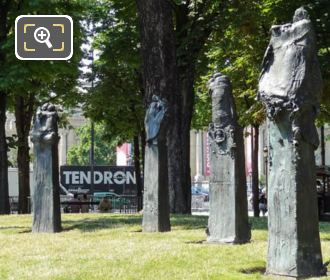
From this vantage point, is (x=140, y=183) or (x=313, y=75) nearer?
(x=313, y=75)

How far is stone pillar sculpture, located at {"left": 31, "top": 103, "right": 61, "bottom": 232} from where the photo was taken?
48.0 ft

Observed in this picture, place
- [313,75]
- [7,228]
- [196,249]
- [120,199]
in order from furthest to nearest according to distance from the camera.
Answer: [120,199] < [7,228] < [196,249] < [313,75]

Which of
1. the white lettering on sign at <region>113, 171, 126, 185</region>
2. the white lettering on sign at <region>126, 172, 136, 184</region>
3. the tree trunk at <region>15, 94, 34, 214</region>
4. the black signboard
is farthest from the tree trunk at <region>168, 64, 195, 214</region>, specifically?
the white lettering on sign at <region>126, 172, 136, 184</region>

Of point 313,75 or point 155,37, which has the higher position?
point 155,37

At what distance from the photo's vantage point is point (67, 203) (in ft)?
96.7

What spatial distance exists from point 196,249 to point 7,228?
675 cm

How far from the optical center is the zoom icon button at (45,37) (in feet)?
34.0

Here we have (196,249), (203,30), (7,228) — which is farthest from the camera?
(203,30)

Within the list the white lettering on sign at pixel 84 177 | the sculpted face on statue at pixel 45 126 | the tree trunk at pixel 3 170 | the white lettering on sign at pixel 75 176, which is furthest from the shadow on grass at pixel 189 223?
the white lettering on sign at pixel 75 176

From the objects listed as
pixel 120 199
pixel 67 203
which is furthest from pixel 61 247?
pixel 120 199

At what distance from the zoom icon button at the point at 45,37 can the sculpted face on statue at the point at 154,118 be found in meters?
4.05

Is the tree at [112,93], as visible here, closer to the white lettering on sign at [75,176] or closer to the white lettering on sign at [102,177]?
the white lettering on sign at [102,177]

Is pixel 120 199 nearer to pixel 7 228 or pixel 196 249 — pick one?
pixel 7 228

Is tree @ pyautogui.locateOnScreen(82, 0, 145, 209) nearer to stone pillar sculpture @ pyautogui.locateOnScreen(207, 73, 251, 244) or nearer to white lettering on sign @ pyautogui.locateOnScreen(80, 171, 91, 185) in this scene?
white lettering on sign @ pyautogui.locateOnScreen(80, 171, 91, 185)
